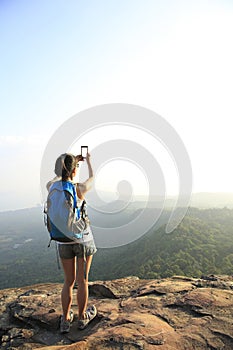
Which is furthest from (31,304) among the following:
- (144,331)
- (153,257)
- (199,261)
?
(153,257)

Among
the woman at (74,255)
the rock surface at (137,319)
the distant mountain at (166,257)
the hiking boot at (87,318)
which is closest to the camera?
the rock surface at (137,319)

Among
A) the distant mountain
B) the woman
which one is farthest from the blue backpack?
the distant mountain

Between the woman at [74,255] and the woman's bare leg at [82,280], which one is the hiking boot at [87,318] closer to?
the woman at [74,255]

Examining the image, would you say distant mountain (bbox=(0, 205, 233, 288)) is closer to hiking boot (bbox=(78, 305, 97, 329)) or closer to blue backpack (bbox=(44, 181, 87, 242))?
hiking boot (bbox=(78, 305, 97, 329))

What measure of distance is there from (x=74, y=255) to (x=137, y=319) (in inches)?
62.1

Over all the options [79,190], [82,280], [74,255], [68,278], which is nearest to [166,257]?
[82,280]

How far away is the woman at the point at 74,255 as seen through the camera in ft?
12.7

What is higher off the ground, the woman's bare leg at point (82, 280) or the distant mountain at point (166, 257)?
the woman's bare leg at point (82, 280)

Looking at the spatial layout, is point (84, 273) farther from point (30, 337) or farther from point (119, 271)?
point (119, 271)

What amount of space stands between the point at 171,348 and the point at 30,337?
2.52 metres


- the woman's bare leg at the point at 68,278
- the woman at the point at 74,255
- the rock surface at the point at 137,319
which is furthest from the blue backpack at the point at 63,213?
the rock surface at the point at 137,319

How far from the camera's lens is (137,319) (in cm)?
427

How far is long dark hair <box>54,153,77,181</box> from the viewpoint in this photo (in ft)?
12.6

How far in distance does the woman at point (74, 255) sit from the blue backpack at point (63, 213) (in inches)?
2.8
